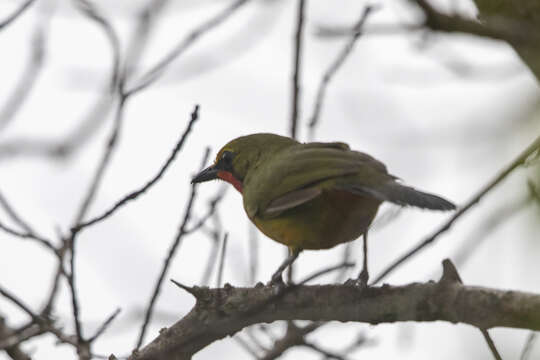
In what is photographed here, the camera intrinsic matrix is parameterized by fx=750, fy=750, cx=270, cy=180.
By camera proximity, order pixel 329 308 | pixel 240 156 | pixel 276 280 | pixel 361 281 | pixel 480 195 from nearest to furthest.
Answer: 1. pixel 480 195
2. pixel 329 308
3. pixel 361 281
4. pixel 276 280
5. pixel 240 156

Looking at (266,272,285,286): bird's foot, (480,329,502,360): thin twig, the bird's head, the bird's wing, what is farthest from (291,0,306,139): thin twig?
(480,329,502,360): thin twig

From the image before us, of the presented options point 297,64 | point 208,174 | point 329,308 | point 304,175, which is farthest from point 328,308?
point 208,174

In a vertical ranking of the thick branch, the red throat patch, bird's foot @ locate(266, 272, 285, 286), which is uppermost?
the red throat patch

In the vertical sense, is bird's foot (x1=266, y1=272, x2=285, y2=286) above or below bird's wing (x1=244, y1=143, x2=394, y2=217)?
below

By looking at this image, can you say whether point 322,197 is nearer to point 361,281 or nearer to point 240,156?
point 361,281

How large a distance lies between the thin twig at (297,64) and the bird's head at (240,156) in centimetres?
107

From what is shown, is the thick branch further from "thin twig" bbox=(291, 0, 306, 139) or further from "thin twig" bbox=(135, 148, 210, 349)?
"thin twig" bbox=(291, 0, 306, 139)

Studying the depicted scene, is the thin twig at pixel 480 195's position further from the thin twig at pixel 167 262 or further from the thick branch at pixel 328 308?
the thin twig at pixel 167 262

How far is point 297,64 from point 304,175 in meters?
0.59

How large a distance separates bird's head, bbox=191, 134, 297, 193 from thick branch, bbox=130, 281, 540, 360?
5.89 feet

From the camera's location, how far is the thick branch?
8.57 feet

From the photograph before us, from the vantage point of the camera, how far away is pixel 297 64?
3.65 meters

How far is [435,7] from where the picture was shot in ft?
4.09

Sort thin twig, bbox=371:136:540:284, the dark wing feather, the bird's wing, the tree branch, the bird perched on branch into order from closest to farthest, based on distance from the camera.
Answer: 1. thin twig, bbox=371:136:540:284
2. the tree branch
3. the dark wing feather
4. the bird perched on branch
5. the bird's wing
